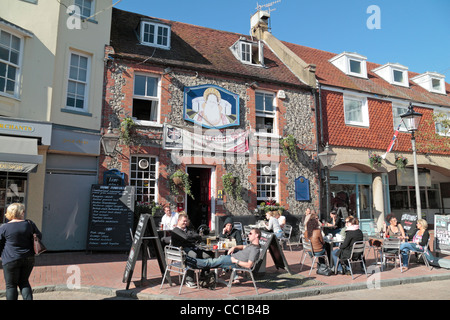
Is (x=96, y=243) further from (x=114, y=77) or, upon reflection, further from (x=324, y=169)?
(x=324, y=169)

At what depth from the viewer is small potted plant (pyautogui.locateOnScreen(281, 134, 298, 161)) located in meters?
13.5

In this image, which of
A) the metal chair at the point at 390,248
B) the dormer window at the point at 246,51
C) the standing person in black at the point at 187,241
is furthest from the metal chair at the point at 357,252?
the dormer window at the point at 246,51

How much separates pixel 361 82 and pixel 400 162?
14.8 feet

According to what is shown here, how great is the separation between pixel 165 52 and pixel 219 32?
15.4 ft

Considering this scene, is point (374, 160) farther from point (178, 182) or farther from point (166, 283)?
point (166, 283)

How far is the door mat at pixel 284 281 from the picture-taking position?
22.0ft

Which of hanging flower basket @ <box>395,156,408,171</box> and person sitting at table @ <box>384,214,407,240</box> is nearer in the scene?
person sitting at table @ <box>384,214,407,240</box>

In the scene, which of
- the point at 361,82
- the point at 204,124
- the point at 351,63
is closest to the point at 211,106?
the point at 204,124

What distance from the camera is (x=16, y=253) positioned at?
4777 mm

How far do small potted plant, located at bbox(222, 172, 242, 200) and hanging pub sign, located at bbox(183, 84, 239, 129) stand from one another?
1990mm

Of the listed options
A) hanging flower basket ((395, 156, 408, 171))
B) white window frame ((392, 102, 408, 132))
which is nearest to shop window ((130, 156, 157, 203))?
hanging flower basket ((395, 156, 408, 171))

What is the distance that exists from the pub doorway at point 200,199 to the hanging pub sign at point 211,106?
191 cm

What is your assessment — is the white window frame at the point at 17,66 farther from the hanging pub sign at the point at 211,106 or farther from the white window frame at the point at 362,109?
the white window frame at the point at 362,109

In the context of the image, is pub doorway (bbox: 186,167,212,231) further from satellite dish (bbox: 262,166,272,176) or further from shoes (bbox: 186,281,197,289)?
shoes (bbox: 186,281,197,289)
